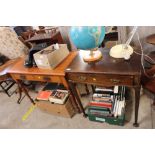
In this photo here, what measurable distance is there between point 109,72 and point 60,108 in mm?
863

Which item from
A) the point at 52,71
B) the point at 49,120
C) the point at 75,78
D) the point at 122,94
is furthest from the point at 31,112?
the point at 122,94

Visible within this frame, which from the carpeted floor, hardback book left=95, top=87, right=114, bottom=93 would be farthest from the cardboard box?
the carpeted floor

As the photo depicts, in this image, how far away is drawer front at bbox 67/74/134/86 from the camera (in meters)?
1.21

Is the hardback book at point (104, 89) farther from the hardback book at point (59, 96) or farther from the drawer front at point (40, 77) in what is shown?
the drawer front at point (40, 77)

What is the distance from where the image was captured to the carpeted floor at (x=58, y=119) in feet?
5.46

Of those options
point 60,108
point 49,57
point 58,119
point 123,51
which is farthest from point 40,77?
point 123,51

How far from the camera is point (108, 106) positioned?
5.31 ft

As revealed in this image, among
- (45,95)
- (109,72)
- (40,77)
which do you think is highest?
(109,72)

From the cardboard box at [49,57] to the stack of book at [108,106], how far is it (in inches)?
24.3

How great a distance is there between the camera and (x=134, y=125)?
62.5 inches

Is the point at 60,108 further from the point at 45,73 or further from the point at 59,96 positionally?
the point at 45,73

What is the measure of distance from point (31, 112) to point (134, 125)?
1.45 meters

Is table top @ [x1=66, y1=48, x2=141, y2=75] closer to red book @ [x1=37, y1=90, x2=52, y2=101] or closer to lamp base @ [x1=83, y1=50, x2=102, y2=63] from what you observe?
lamp base @ [x1=83, y1=50, x2=102, y2=63]

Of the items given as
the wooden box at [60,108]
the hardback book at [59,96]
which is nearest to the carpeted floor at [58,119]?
the wooden box at [60,108]
